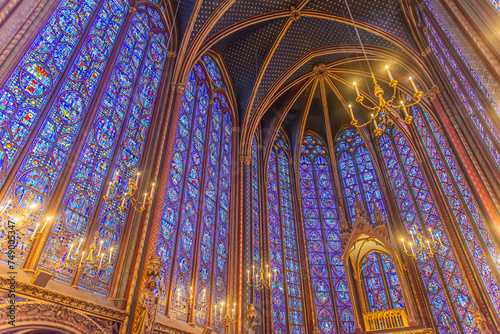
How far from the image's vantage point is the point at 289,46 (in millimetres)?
16125

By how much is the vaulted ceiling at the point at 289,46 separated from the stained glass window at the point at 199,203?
55.6 inches

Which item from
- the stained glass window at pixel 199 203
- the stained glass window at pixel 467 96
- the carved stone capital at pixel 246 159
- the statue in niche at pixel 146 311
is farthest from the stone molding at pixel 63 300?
the stained glass window at pixel 467 96

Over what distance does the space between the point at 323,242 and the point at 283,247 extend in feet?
7.71

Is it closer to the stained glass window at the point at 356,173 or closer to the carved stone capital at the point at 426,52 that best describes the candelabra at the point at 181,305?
the stained glass window at the point at 356,173

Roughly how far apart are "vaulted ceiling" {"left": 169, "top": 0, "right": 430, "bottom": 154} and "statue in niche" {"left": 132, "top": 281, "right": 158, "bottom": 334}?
7.03m

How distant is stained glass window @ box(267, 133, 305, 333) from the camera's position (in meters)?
14.2

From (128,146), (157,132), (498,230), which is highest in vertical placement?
(157,132)

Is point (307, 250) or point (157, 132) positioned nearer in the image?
point (157, 132)

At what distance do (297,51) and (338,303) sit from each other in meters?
11.8

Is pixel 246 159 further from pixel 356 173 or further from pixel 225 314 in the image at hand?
pixel 356 173

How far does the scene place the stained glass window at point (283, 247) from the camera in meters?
14.2

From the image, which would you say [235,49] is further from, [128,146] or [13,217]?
[13,217]

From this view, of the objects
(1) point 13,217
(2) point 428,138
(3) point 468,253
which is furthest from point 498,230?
(1) point 13,217

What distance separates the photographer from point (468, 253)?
41.0ft
